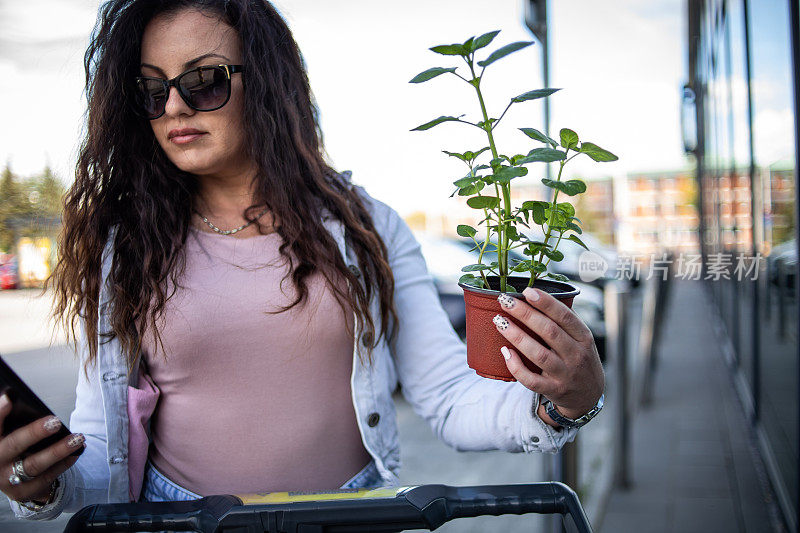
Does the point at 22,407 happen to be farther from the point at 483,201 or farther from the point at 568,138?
the point at 568,138

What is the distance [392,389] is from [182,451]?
1.42ft

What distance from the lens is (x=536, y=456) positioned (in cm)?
418

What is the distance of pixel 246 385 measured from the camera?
1291 millimetres

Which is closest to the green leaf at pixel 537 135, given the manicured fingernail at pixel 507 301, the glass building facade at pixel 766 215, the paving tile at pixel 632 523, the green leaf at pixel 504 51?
the green leaf at pixel 504 51

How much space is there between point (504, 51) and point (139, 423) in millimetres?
933

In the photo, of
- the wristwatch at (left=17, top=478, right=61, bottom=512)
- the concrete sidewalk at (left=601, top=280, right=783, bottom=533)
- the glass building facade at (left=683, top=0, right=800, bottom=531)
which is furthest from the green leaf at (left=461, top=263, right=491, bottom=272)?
the concrete sidewalk at (left=601, top=280, right=783, bottom=533)

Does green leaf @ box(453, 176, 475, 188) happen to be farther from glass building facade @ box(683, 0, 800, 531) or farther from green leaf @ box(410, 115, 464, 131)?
glass building facade @ box(683, 0, 800, 531)

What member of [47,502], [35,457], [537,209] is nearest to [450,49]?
[537,209]

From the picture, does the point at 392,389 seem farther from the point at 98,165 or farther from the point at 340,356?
the point at 98,165

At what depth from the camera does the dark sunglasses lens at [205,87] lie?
1.26m

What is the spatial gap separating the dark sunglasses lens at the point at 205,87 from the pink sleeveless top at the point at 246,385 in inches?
12.7

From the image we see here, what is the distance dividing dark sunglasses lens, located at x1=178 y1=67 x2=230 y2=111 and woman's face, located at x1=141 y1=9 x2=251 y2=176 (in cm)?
2

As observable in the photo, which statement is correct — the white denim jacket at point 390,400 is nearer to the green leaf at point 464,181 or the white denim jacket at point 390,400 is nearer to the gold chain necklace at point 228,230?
the gold chain necklace at point 228,230

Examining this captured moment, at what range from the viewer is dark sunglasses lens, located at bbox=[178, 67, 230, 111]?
4.12 ft
